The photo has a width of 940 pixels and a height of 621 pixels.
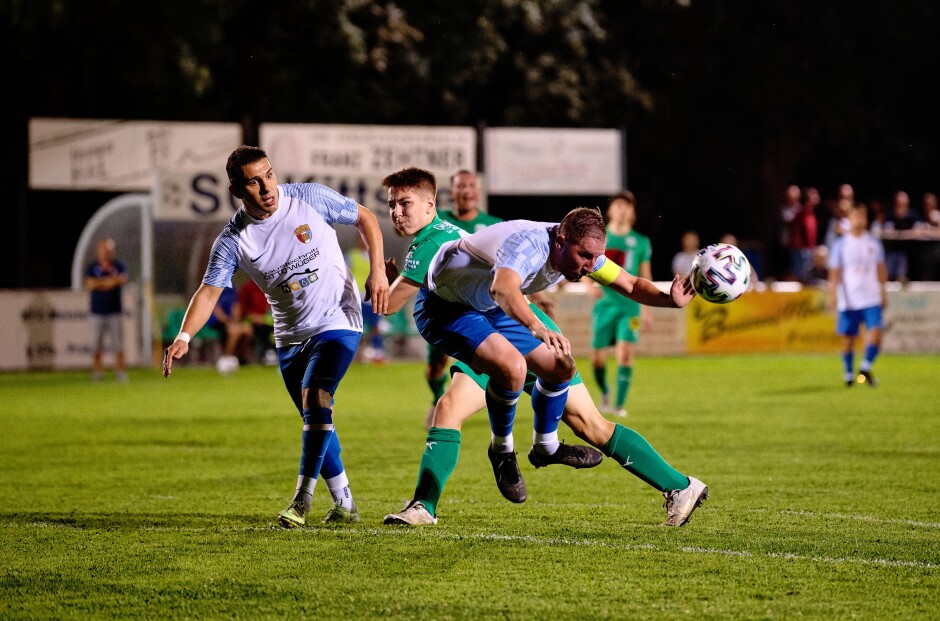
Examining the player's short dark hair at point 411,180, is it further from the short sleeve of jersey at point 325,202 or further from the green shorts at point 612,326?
the green shorts at point 612,326

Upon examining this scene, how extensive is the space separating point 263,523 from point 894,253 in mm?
21578

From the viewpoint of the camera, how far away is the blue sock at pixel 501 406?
719cm

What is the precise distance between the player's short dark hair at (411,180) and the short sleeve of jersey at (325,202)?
0.93 ft

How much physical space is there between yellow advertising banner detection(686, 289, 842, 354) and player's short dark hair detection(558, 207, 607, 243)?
1882 centimetres

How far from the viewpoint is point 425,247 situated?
25.6ft

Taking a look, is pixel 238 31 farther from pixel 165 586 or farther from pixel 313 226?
pixel 165 586

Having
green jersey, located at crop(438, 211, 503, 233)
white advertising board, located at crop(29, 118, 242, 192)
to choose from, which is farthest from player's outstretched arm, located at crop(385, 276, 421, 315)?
white advertising board, located at crop(29, 118, 242, 192)

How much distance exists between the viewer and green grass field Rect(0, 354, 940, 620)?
18.7 feet

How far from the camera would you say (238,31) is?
3075cm

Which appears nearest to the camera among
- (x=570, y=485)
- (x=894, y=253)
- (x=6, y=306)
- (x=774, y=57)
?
(x=570, y=485)

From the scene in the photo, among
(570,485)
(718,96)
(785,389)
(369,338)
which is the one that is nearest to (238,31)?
(369,338)

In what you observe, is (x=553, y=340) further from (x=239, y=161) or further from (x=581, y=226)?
(x=239, y=161)

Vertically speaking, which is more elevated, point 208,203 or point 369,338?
point 208,203

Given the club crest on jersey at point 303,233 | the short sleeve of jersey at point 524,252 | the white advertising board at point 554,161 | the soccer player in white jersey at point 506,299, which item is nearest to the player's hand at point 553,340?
the soccer player in white jersey at point 506,299
